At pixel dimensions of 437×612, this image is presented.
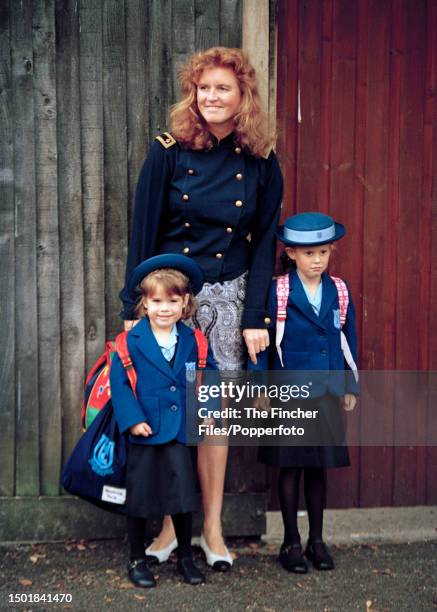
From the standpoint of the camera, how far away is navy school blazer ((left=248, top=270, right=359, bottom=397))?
4.02 meters

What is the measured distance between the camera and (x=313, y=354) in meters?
4.02

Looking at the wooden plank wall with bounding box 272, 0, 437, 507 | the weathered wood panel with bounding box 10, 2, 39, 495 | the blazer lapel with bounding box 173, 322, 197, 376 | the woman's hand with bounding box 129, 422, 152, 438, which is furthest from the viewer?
the wooden plank wall with bounding box 272, 0, 437, 507

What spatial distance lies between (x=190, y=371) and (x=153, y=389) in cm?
18

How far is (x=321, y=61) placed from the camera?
14.8ft

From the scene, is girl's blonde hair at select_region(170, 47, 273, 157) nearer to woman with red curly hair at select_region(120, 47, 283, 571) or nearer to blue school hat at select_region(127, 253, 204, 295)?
woman with red curly hair at select_region(120, 47, 283, 571)

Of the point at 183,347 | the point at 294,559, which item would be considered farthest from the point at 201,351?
the point at 294,559

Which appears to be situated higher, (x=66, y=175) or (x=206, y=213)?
(x=66, y=175)

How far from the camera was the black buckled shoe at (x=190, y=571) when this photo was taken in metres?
3.87

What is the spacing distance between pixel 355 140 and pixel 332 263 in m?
0.62

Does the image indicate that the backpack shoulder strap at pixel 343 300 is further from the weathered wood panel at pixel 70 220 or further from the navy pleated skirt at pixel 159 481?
the weathered wood panel at pixel 70 220

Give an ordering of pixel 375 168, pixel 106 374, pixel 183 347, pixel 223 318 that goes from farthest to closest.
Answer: pixel 375 168
pixel 223 318
pixel 106 374
pixel 183 347

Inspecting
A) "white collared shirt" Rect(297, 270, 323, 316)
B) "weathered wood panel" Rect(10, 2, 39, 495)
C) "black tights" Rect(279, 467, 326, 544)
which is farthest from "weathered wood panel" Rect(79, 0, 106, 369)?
"black tights" Rect(279, 467, 326, 544)

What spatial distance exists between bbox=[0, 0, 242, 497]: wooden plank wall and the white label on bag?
26.5 inches

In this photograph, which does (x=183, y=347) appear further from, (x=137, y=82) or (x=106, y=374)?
(x=137, y=82)
